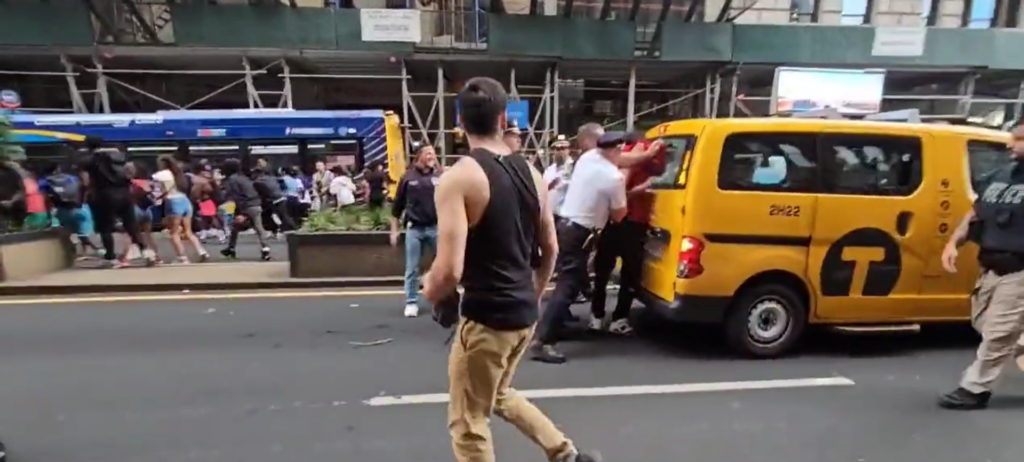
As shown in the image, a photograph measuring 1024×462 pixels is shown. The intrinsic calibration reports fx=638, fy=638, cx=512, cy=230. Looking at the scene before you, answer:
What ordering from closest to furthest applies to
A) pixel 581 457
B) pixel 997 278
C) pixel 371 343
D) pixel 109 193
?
1. pixel 581 457
2. pixel 997 278
3. pixel 371 343
4. pixel 109 193

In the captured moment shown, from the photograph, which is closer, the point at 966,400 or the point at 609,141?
the point at 966,400

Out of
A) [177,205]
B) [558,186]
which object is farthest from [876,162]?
[177,205]

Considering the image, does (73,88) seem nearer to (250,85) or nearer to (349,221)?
(250,85)

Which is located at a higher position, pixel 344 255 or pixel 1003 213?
pixel 1003 213

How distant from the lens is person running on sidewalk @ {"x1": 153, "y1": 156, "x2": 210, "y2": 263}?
9258 millimetres

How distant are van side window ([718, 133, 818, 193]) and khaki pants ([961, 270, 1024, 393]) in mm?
1316

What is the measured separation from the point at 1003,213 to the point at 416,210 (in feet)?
15.3

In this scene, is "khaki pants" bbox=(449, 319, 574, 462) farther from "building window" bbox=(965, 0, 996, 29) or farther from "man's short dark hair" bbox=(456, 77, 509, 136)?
"building window" bbox=(965, 0, 996, 29)

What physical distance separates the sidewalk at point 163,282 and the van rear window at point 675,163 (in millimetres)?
4059

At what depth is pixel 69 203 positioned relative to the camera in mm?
9695

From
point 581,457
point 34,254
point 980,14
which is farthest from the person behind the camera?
point 980,14

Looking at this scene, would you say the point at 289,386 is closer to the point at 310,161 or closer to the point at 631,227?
the point at 631,227

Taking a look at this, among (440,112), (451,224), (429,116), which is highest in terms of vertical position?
(440,112)

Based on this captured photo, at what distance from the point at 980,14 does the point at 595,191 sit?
22561 millimetres
